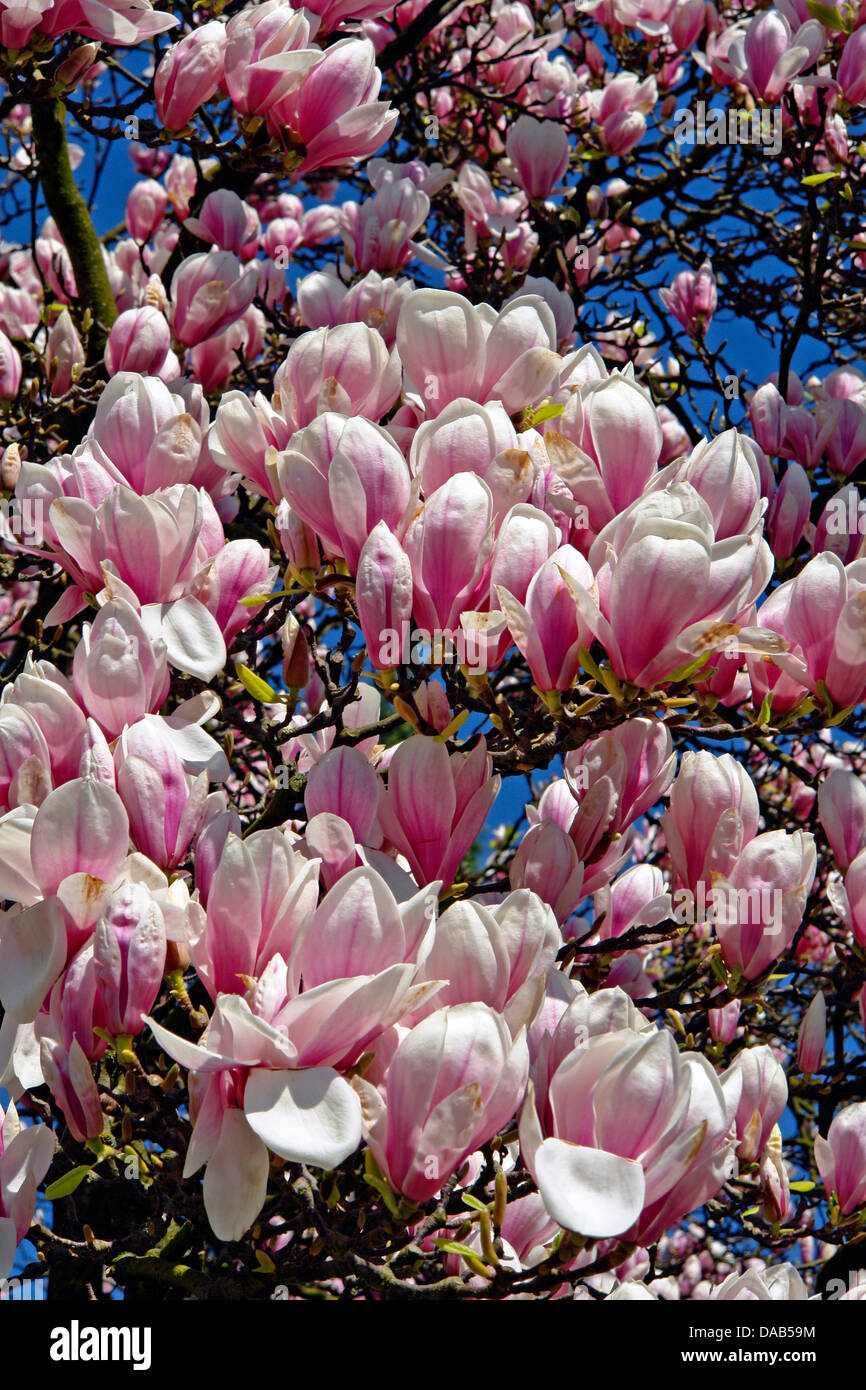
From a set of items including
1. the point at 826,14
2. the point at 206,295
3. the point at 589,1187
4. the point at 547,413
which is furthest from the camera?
the point at 826,14

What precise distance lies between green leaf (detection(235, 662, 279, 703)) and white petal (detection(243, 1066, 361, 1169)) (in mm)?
532

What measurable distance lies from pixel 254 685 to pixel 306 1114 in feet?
1.94

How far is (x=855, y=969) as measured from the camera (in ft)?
5.10

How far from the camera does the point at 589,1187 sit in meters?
0.93

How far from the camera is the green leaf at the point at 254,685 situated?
138 centimetres

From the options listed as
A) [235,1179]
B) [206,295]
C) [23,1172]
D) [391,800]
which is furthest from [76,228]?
[235,1179]

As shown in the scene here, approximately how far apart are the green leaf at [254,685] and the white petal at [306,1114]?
0.53 metres

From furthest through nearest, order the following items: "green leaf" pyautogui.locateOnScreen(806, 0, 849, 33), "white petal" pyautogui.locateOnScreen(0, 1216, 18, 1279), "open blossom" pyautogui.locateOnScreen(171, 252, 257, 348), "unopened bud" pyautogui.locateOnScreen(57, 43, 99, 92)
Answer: "green leaf" pyautogui.locateOnScreen(806, 0, 849, 33)
"open blossom" pyautogui.locateOnScreen(171, 252, 257, 348)
"unopened bud" pyautogui.locateOnScreen(57, 43, 99, 92)
"white petal" pyautogui.locateOnScreen(0, 1216, 18, 1279)

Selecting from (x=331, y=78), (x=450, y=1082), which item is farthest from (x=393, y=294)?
(x=450, y=1082)

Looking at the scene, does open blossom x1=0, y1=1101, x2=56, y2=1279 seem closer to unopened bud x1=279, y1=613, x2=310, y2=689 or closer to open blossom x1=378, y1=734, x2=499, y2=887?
open blossom x1=378, y1=734, x2=499, y2=887

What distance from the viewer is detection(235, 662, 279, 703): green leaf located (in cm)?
138

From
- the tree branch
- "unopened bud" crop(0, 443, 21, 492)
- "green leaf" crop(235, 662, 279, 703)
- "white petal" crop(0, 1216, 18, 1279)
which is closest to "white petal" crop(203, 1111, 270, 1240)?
"white petal" crop(0, 1216, 18, 1279)

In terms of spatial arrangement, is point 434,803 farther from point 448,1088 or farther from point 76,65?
point 76,65

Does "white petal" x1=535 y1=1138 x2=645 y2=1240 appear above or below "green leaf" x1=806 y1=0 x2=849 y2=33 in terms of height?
below
